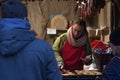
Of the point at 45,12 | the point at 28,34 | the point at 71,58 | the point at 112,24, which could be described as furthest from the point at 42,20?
the point at 28,34

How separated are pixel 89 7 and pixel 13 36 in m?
4.54

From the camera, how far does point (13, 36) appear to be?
3.03 meters

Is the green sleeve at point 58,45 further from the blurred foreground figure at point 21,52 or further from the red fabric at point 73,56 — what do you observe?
the blurred foreground figure at point 21,52

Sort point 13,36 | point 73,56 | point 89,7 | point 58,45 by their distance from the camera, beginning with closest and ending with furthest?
point 13,36, point 58,45, point 73,56, point 89,7

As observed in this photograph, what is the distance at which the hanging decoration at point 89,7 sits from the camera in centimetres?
704

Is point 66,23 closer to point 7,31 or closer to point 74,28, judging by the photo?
point 74,28

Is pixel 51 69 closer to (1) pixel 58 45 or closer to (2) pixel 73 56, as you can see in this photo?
(1) pixel 58 45

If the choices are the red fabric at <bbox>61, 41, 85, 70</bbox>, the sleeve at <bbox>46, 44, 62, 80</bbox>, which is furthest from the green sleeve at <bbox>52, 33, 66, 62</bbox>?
the sleeve at <bbox>46, 44, 62, 80</bbox>

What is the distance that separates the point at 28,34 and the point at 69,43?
9.73 feet

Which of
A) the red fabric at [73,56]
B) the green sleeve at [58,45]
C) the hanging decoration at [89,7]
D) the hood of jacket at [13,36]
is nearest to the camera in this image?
the hood of jacket at [13,36]

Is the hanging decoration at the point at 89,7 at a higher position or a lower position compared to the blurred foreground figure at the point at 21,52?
lower

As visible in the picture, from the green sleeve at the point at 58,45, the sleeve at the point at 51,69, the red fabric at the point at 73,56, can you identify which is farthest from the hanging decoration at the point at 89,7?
the sleeve at the point at 51,69

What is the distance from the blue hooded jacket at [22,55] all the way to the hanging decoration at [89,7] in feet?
13.4

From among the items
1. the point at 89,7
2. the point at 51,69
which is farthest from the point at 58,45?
the point at 51,69
